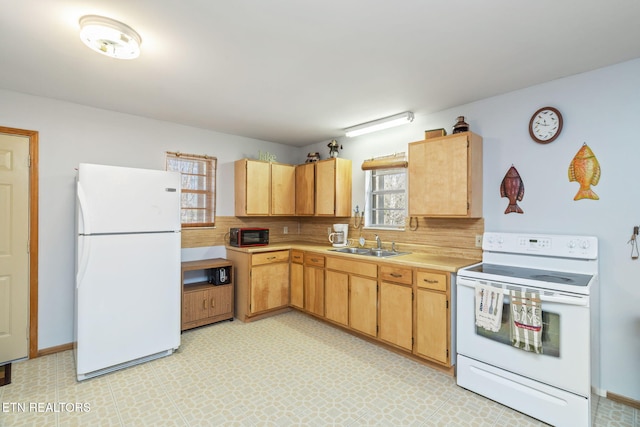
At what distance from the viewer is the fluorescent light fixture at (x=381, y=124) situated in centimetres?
333

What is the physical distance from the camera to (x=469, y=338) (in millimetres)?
2422

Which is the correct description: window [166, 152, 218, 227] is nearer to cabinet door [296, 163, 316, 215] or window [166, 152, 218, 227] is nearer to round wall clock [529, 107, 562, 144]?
cabinet door [296, 163, 316, 215]

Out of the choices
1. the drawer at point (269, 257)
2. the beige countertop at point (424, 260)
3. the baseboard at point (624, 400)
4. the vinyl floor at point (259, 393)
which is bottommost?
the vinyl floor at point (259, 393)

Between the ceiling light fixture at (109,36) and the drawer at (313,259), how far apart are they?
2.71 m

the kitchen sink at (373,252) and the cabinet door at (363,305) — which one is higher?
the kitchen sink at (373,252)

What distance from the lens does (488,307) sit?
2.27 meters

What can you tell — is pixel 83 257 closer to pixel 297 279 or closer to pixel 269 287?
pixel 269 287

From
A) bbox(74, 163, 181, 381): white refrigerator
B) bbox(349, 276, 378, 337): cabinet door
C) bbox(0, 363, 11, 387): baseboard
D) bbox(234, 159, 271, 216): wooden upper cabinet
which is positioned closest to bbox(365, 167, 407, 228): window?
bbox(349, 276, 378, 337): cabinet door

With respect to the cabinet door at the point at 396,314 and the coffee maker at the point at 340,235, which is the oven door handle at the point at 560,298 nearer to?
the cabinet door at the point at 396,314

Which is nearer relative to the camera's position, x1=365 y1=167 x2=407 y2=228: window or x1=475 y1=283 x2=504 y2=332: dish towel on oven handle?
x1=475 y1=283 x2=504 y2=332: dish towel on oven handle

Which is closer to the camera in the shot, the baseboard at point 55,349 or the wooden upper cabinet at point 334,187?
the baseboard at point 55,349

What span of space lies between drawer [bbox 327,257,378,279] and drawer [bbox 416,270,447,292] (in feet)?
1.63

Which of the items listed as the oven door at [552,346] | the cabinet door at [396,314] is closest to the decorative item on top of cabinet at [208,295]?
the cabinet door at [396,314]

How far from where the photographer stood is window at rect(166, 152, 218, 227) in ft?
13.0
